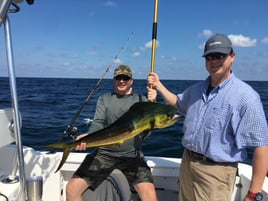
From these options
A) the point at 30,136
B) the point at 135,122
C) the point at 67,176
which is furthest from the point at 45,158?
the point at 30,136

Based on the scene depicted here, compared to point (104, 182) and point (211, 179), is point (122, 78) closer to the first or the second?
point (104, 182)

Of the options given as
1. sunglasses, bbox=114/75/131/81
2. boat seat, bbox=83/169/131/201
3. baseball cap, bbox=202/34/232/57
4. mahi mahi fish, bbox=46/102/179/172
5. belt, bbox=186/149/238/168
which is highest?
baseball cap, bbox=202/34/232/57

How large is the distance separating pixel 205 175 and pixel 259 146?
22.0 inches

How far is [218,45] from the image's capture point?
262 centimetres

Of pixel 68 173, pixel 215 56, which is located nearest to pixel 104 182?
pixel 68 173

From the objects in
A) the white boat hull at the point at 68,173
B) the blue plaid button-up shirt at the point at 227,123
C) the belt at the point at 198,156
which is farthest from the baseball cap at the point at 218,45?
the white boat hull at the point at 68,173

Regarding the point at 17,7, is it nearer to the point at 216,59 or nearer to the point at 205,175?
the point at 216,59

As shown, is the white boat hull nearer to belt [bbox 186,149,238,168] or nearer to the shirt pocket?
belt [bbox 186,149,238,168]

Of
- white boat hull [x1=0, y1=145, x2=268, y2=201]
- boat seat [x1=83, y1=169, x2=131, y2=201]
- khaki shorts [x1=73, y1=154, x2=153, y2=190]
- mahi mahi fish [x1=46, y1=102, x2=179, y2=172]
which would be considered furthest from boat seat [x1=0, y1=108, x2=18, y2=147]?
boat seat [x1=83, y1=169, x2=131, y2=201]

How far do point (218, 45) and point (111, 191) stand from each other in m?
2.32

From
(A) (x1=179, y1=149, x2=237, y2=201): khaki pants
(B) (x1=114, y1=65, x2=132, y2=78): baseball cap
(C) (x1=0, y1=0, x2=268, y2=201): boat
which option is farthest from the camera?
(C) (x1=0, y1=0, x2=268, y2=201): boat

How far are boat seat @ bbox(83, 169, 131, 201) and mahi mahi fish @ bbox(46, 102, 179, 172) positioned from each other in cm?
142

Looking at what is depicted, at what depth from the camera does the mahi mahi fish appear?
2.58 metres

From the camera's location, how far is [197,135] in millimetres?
2771
